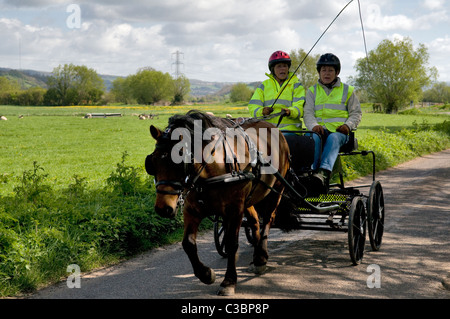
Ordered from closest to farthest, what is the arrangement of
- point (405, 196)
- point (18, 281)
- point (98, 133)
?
1. point (18, 281)
2. point (405, 196)
3. point (98, 133)

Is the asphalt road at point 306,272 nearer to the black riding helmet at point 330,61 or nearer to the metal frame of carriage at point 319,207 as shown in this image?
the metal frame of carriage at point 319,207

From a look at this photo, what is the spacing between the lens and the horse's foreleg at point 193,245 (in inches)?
180

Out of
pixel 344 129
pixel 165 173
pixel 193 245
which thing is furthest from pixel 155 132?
pixel 344 129

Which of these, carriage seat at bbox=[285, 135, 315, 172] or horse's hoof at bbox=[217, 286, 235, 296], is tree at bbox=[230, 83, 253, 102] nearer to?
carriage seat at bbox=[285, 135, 315, 172]

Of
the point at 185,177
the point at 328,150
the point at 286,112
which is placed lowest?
the point at 185,177

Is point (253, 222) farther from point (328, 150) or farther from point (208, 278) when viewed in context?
point (328, 150)

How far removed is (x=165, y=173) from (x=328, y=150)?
9.50ft

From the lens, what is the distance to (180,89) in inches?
4038

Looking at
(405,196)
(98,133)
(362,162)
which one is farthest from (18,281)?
(98,133)

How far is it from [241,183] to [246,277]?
1356mm

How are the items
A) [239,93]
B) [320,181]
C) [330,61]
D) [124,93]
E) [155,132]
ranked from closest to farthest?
[155,132] → [320,181] → [330,61] → [124,93] → [239,93]

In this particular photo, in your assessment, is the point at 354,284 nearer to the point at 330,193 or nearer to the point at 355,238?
the point at 355,238

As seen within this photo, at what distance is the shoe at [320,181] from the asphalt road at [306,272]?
870 mm

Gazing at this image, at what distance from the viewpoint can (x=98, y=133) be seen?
3284cm
